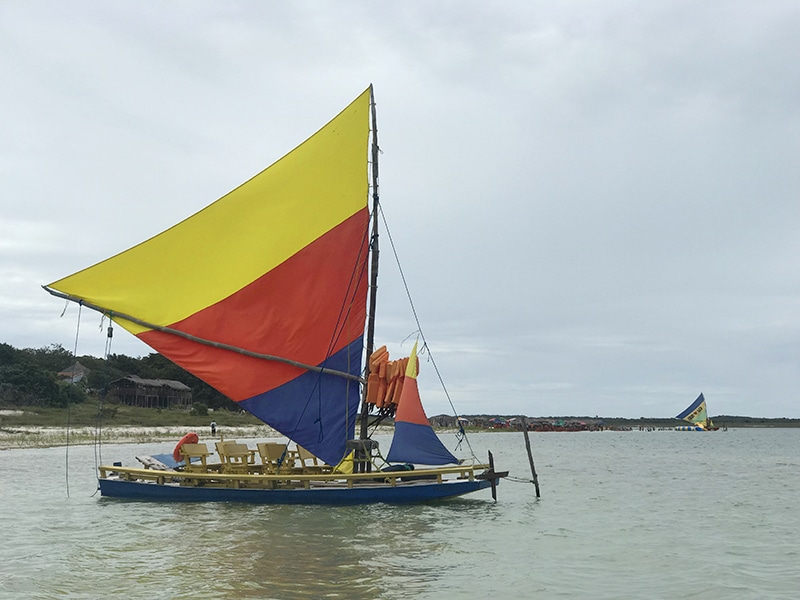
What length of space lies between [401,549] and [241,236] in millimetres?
9660

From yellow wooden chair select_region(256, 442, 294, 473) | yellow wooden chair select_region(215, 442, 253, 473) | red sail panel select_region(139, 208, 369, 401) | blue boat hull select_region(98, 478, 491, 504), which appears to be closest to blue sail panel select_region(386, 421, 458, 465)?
blue boat hull select_region(98, 478, 491, 504)

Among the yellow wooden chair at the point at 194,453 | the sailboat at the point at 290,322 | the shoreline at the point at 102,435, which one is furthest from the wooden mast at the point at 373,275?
the shoreline at the point at 102,435

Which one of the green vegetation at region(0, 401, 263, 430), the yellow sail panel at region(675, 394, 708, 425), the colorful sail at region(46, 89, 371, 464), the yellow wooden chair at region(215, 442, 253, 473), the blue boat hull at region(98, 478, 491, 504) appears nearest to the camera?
the blue boat hull at region(98, 478, 491, 504)

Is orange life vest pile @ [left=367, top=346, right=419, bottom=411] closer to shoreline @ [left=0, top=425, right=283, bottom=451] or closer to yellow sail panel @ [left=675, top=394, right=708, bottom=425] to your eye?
shoreline @ [left=0, top=425, right=283, bottom=451]

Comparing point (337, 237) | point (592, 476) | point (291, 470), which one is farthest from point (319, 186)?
point (592, 476)

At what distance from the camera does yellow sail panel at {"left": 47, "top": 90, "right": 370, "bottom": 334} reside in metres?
20.1

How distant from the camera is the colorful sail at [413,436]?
2008 centimetres

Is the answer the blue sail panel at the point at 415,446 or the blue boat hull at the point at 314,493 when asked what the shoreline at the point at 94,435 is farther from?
the blue sail panel at the point at 415,446

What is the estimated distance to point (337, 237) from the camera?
827 inches

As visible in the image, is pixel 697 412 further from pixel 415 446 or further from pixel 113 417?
pixel 415 446

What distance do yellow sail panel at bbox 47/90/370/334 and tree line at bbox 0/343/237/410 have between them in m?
24.5

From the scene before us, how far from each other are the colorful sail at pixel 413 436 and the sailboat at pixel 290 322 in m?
0.03

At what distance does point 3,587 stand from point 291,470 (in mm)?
9836

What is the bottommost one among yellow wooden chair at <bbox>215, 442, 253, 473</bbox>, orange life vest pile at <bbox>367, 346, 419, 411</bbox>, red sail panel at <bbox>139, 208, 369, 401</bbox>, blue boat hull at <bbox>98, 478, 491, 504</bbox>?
blue boat hull at <bbox>98, 478, 491, 504</bbox>
